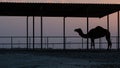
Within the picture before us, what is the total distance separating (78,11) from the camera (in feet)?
118

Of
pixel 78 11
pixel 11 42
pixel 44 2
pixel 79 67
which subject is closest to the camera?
pixel 79 67

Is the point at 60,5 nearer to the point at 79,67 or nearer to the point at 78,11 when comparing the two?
the point at 78,11

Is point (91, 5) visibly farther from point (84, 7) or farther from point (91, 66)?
point (91, 66)

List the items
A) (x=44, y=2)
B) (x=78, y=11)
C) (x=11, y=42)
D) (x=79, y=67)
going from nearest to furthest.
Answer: (x=79, y=67) → (x=44, y=2) → (x=78, y=11) → (x=11, y=42)

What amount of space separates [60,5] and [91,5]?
6.55ft

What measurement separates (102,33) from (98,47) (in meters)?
3.10

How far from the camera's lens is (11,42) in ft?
128

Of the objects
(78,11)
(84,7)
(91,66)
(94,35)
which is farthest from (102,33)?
(91,66)

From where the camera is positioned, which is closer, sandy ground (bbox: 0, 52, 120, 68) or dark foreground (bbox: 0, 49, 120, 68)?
sandy ground (bbox: 0, 52, 120, 68)

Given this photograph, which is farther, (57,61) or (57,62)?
(57,61)

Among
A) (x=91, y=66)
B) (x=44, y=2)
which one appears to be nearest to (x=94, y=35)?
(x=44, y=2)

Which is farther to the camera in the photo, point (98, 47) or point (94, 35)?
point (98, 47)

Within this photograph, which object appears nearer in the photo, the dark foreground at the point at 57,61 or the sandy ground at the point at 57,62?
the sandy ground at the point at 57,62

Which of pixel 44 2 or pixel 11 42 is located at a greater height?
pixel 44 2
